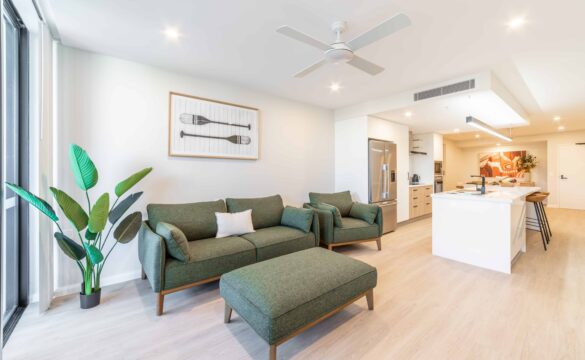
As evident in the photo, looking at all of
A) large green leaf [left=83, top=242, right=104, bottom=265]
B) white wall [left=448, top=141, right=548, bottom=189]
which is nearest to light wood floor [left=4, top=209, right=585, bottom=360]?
large green leaf [left=83, top=242, right=104, bottom=265]

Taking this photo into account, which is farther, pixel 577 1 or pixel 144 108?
pixel 144 108

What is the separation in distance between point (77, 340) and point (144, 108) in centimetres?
238

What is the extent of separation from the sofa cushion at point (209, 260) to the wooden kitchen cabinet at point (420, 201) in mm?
4469

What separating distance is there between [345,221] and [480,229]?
1.76 metres

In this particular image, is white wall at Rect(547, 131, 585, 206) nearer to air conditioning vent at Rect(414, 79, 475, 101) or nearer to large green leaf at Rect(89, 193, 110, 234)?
air conditioning vent at Rect(414, 79, 475, 101)

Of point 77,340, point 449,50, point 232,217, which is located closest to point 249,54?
point 232,217

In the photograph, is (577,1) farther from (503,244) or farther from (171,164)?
(171,164)

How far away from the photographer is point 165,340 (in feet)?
5.92

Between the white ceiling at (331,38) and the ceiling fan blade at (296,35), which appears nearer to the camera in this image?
the ceiling fan blade at (296,35)

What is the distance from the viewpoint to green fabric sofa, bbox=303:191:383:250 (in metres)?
3.46

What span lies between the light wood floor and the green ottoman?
22cm

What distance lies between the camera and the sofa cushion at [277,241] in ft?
8.97

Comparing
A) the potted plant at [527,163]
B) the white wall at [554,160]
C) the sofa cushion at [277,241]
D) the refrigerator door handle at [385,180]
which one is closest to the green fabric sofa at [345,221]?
the sofa cushion at [277,241]

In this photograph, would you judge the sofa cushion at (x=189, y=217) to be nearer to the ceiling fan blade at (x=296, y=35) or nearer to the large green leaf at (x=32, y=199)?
the large green leaf at (x=32, y=199)
